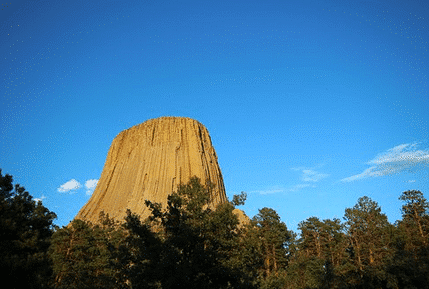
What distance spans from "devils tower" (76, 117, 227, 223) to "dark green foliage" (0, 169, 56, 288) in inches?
1490

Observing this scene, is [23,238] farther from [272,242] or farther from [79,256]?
[272,242]

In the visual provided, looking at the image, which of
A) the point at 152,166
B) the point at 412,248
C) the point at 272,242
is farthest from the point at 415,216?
the point at 152,166

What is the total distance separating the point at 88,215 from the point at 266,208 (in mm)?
33414

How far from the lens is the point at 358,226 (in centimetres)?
3170

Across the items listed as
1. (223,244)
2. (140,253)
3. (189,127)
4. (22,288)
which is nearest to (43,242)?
(22,288)

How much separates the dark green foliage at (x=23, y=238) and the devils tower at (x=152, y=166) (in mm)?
37834

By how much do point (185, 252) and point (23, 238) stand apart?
23.8ft

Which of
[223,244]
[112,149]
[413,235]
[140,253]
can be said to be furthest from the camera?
[112,149]

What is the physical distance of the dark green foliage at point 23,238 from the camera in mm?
12289

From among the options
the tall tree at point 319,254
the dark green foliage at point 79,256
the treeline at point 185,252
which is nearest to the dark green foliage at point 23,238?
the treeline at point 185,252

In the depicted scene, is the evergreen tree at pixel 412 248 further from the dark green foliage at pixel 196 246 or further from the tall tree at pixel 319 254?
the dark green foliage at pixel 196 246

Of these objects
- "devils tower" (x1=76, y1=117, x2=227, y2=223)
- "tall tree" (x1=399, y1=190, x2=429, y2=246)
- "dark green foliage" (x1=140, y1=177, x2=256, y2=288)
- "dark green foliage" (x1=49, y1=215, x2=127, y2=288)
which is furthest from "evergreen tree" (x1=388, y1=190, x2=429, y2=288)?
"devils tower" (x1=76, y1=117, x2=227, y2=223)

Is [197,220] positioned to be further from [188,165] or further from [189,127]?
[189,127]

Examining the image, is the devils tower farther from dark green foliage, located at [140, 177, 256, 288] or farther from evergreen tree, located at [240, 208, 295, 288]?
dark green foliage, located at [140, 177, 256, 288]
